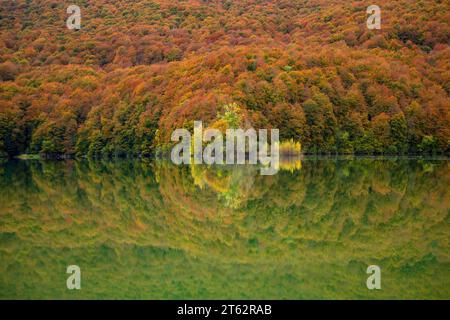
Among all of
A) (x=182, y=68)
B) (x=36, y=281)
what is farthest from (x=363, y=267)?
(x=182, y=68)

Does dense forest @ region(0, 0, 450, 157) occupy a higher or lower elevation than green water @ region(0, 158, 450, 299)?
higher

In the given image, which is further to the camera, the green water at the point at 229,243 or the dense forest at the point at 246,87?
the dense forest at the point at 246,87

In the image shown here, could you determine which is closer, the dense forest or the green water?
the green water

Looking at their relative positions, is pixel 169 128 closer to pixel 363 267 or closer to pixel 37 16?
pixel 363 267

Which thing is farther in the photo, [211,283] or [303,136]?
[303,136]
